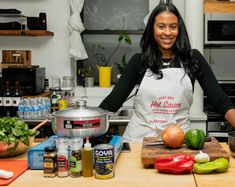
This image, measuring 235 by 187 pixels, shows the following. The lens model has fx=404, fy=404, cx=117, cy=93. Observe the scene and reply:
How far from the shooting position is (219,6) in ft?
10.4

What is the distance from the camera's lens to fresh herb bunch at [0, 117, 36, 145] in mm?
1800

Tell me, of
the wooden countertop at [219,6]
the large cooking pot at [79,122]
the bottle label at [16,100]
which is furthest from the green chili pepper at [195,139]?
the bottle label at [16,100]

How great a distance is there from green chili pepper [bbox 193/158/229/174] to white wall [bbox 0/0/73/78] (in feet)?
10.6

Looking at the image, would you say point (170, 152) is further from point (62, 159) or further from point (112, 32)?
point (112, 32)

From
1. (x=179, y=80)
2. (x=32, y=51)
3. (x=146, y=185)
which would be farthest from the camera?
(x=32, y=51)

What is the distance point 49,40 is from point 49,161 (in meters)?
3.22

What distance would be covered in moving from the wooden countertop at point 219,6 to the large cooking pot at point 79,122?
72.3 inches

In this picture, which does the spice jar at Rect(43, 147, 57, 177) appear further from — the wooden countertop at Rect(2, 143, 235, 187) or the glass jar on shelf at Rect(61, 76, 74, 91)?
the glass jar on shelf at Rect(61, 76, 74, 91)

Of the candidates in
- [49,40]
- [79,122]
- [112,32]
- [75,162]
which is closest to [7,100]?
[49,40]

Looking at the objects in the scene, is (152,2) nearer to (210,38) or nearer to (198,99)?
(210,38)

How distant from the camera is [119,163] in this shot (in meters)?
1.74

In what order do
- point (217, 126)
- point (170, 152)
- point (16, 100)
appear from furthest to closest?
point (16, 100)
point (217, 126)
point (170, 152)

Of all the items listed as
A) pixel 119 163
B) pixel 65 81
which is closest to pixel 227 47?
pixel 65 81

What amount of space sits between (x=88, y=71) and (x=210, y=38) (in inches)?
60.4
